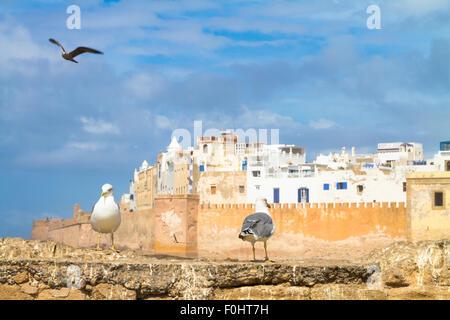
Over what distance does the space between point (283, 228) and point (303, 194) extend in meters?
3.66

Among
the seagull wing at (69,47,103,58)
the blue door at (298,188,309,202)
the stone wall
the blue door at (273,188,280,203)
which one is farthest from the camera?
the blue door at (273,188,280,203)

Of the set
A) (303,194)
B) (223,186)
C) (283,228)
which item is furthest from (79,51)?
(223,186)

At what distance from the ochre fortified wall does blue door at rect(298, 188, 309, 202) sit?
8.25ft

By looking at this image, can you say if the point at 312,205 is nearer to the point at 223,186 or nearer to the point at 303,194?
the point at 303,194

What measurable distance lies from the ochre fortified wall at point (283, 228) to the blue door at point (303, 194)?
8.25 ft

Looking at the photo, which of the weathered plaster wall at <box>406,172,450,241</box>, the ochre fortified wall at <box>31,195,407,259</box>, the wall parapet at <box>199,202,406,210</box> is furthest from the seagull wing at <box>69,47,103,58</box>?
the wall parapet at <box>199,202,406,210</box>

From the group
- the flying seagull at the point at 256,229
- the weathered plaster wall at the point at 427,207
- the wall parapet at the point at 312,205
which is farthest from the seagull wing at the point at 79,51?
the wall parapet at the point at 312,205

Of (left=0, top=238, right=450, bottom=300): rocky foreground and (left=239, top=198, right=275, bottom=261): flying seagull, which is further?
(left=239, top=198, right=275, bottom=261): flying seagull

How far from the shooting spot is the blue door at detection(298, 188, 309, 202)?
42.1 m

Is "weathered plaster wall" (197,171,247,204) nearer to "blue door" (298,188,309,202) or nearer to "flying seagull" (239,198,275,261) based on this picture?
"blue door" (298,188,309,202)

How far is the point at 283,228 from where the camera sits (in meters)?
39.4

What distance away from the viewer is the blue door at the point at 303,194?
42062 mm
